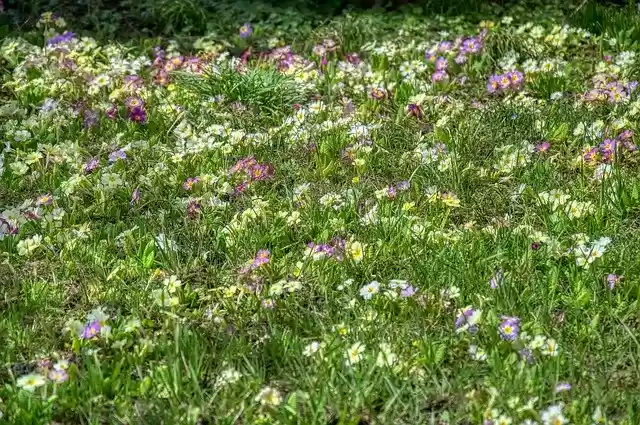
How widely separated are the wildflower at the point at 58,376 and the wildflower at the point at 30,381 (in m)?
0.06

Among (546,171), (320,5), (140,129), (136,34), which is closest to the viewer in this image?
(546,171)

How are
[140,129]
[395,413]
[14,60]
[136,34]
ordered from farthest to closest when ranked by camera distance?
1. [136,34]
2. [14,60]
3. [140,129]
4. [395,413]

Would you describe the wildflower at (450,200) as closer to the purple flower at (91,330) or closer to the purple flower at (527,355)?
the purple flower at (527,355)

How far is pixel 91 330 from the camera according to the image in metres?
3.06

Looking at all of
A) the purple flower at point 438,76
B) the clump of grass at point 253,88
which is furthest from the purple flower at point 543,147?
the clump of grass at point 253,88

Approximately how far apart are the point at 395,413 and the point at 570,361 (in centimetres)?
59

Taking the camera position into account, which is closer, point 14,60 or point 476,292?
point 476,292

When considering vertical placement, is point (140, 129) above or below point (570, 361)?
below

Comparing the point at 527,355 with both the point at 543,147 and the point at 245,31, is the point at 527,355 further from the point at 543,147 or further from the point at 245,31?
the point at 245,31

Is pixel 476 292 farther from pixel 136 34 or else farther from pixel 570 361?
pixel 136 34

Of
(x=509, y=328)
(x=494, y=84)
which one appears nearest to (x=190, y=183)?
(x=509, y=328)

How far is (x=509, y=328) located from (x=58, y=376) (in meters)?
1.46

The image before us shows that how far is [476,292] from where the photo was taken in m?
3.28

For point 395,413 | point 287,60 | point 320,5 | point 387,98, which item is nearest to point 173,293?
point 395,413
